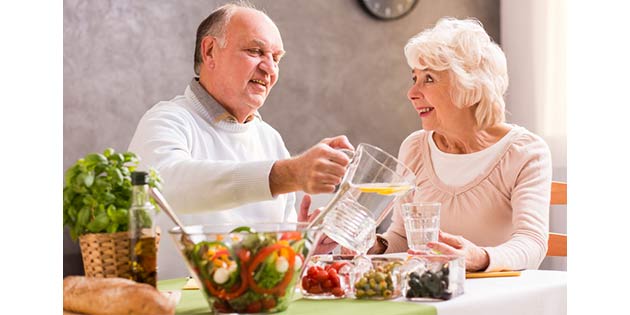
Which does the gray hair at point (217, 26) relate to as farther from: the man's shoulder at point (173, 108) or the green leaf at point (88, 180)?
the green leaf at point (88, 180)

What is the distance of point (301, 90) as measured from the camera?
3805 mm

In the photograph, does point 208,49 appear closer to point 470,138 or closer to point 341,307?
point 470,138

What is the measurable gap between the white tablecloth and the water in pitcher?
7.4 inches

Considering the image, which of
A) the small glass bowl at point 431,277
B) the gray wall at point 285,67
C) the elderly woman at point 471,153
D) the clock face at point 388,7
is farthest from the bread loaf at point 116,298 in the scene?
the clock face at point 388,7

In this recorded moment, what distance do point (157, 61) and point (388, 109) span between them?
55.2 inches

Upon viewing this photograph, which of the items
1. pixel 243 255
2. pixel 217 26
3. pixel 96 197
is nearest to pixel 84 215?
pixel 96 197

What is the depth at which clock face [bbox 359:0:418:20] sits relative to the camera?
13.4 feet

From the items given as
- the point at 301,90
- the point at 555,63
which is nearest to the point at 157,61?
the point at 301,90

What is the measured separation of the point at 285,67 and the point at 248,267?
282cm

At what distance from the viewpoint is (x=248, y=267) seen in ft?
3.20

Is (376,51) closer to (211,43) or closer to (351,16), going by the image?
(351,16)

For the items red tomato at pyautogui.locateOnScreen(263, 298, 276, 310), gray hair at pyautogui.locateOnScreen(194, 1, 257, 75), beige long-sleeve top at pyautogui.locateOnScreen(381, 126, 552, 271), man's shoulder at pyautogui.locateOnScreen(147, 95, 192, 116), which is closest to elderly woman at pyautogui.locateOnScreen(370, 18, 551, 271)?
beige long-sleeve top at pyautogui.locateOnScreen(381, 126, 552, 271)

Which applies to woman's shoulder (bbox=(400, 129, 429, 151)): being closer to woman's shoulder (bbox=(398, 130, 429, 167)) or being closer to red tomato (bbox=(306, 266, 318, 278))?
woman's shoulder (bbox=(398, 130, 429, 167))
